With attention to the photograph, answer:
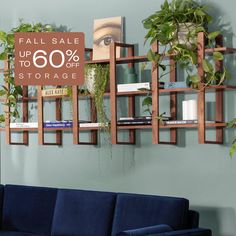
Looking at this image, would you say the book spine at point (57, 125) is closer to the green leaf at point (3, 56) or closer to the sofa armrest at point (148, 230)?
the green leaf at point (3, 56)

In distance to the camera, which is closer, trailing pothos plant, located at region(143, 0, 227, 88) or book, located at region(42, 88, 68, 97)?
trailing pothos plant, located at region(143, 0, 227, 88)

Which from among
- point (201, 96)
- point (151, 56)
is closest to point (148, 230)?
point (201, 96)

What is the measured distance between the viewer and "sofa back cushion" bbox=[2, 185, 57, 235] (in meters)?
5.20

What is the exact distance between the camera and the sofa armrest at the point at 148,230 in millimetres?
4164

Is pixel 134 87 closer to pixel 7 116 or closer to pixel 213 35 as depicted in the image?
pixel 213 35

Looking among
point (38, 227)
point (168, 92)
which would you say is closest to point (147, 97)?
point (168, 92)

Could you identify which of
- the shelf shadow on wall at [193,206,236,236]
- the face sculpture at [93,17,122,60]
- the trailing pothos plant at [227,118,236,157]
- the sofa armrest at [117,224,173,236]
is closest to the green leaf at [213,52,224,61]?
the trailing pothos plant at [227,118,236,157]

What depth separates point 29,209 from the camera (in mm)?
5277

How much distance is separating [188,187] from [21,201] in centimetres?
130

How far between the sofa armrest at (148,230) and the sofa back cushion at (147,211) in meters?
0.13

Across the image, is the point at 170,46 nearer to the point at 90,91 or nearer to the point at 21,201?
the point at 90,91

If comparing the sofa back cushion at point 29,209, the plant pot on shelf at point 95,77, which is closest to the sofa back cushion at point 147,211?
the sofa back cushion at point 29,209

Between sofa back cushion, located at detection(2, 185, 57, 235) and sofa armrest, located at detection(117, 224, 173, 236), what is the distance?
111cm

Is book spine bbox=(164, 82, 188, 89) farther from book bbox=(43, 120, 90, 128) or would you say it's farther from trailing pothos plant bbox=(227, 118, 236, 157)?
book bbox=(43, 120, 90, 128)
